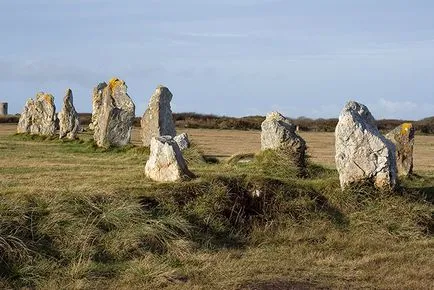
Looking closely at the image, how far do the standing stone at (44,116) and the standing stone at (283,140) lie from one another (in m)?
15.9

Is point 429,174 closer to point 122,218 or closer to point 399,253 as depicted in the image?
point 399,253

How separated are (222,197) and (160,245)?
2.24 meters

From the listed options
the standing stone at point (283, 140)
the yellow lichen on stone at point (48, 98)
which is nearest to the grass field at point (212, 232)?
the standing stone at point (283, 140)

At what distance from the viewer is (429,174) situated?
2023cm

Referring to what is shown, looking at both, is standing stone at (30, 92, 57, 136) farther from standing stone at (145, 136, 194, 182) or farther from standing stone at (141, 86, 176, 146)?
standing stone at (145, 136, 194, 182)

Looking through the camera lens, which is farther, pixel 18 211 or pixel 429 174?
pixel 429 174

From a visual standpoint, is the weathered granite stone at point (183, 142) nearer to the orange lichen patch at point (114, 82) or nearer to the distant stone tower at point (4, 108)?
the orange lichen patch at point (114, 82)

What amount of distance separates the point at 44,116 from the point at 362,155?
20.1m

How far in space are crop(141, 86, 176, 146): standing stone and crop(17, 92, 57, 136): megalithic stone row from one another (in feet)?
30.9

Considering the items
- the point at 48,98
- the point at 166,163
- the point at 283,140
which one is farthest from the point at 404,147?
the point at 48,98

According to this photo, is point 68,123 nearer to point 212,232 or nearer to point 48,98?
point 48,98

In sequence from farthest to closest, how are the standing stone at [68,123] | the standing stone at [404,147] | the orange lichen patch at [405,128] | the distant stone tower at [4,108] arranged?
1. the distant stone tower at [4,108]
2. the standing stone at [68,123]
3. the orange lichen patch at [405,128]
4. the standing stone at [404,147]

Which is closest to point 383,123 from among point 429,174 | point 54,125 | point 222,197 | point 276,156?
point 54,125

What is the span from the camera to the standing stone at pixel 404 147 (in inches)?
756
